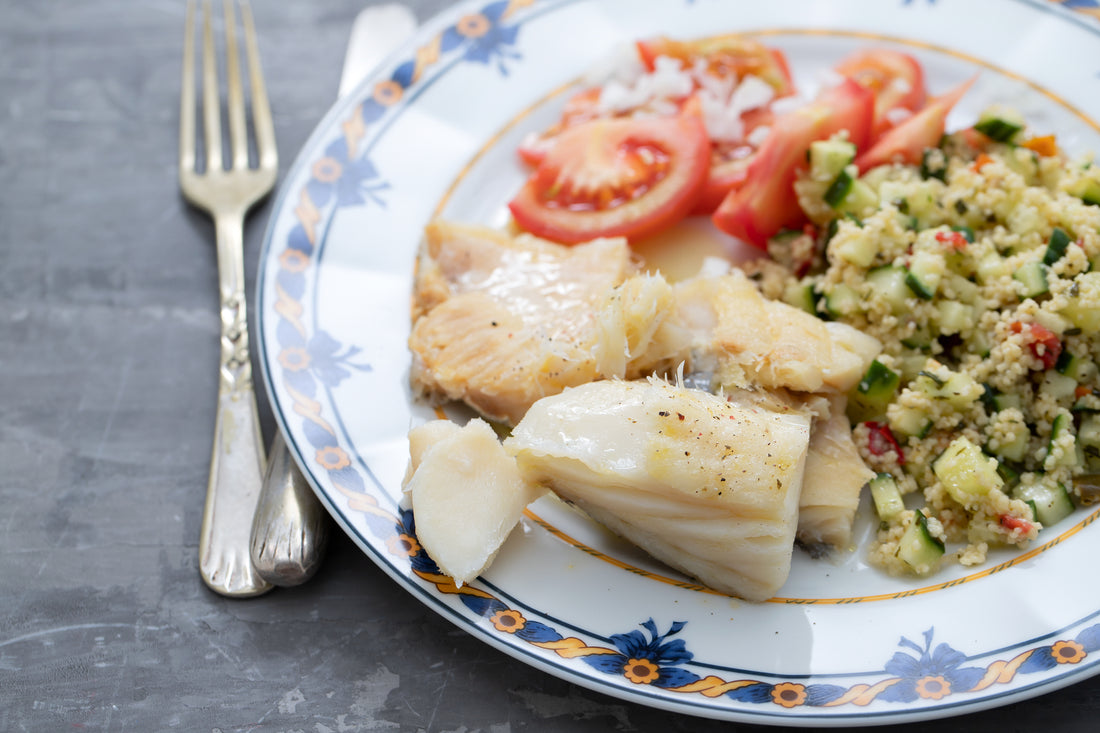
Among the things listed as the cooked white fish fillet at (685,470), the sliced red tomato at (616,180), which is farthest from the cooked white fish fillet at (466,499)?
the sliced red tomato at (616,180)

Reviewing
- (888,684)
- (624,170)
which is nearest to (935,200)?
(624,170)

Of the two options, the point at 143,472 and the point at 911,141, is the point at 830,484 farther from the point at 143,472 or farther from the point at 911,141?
the point at 143,472

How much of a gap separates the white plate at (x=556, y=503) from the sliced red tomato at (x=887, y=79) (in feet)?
0.30

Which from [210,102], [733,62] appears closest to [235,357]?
[210,102]

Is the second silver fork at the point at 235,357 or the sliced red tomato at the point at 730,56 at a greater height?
the sliced red tomato at the point at 730,56

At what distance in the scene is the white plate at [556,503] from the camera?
Result: 207 centimetres

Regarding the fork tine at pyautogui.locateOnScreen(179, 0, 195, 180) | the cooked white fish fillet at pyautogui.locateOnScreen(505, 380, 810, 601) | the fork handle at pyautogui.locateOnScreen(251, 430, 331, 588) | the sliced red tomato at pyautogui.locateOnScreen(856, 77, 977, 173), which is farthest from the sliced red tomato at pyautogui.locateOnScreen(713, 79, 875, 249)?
the fork tine at pyautogui.locateOnScreen(179, 0, 195, 180)

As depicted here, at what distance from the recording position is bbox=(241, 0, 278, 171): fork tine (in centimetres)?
350

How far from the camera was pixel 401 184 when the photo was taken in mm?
3227

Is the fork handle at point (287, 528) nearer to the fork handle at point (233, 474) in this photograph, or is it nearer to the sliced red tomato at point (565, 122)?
the fork handle at point (233, 474)

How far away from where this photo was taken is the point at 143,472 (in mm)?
2889

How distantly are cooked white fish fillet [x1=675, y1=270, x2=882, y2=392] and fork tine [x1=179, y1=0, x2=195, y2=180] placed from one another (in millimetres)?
2021

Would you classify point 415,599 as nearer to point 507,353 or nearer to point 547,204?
point 507,353

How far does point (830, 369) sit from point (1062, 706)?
98 cm
